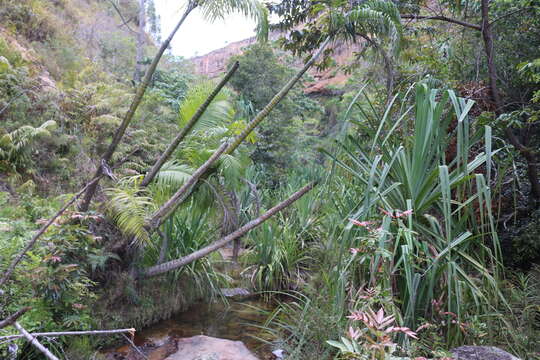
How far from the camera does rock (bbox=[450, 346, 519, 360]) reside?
5.64ft

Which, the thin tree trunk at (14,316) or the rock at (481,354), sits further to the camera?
the rock at (481,354)

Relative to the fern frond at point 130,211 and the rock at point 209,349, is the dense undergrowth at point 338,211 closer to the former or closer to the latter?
the fern frond at point 130,211

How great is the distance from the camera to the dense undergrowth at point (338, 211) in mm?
2221

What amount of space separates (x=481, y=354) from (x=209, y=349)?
246 cm

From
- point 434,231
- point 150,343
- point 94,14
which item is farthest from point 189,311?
point 94,14

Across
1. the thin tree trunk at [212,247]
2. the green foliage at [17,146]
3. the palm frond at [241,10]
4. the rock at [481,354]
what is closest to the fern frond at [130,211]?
the thin tree trunk at [212,247]

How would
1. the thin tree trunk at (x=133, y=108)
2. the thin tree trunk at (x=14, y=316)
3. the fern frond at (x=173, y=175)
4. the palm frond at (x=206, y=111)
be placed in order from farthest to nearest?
the palm frond at (x=206, y=111), the fern frond at (x=173, y=175), the thin tree trunk at (x=133, y=108), the thin tree trunk at (x=14, y=316)

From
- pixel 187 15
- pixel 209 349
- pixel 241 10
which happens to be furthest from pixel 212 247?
pixel 241 10

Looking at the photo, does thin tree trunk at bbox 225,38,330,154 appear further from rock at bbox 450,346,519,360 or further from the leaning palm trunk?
rock at bbox 450,346,519,360

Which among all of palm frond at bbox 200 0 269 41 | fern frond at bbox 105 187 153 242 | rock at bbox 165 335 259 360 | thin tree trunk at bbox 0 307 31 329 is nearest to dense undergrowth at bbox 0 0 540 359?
fern frond at bbox 105 187 153 242

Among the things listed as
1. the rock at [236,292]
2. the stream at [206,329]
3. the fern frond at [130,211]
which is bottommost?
the rock at [236,292]

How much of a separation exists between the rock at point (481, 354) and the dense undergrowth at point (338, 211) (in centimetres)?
10

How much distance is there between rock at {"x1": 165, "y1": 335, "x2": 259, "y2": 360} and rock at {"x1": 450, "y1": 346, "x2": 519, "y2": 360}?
210 centimetres

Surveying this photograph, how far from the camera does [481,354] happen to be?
176 centimetres
